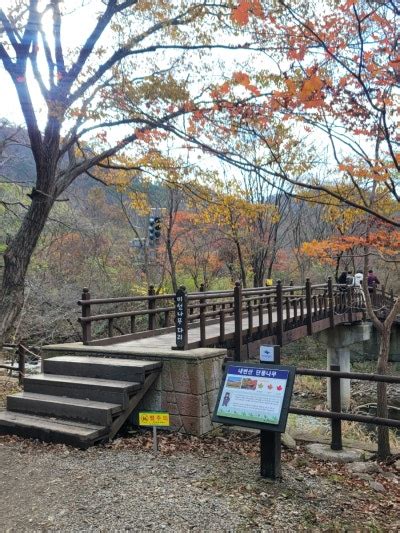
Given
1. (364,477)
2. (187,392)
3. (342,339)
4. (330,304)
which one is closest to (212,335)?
(187,392)

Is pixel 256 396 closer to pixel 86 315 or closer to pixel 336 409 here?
pixel 336 409

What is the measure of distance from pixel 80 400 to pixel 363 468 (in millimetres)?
3591

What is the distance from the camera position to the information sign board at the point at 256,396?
430 cm

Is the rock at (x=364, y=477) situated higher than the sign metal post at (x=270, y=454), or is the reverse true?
the sign metal post at (x=270, y=454)

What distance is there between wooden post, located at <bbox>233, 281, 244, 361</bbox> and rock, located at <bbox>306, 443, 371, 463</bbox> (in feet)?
12.1

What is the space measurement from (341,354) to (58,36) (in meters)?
16.2

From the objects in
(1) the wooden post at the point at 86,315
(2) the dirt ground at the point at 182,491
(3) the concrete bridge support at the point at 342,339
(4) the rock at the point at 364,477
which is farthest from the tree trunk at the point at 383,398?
(3) the concrete bridge support at the point at 342,339

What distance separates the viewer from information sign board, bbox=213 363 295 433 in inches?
169

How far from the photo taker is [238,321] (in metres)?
9.25

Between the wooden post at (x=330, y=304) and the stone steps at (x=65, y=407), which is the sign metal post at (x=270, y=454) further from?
the wooden post at (x=330, y=304)

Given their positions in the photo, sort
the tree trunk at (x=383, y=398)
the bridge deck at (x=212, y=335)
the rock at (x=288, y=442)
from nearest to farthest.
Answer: the rock at (x=288, y=442), the tree trunk at (x=383, y=398), the bridge deck at (x=212, y=335)

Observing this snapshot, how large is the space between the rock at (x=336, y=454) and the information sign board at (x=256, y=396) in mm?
1574

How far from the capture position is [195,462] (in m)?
5.07

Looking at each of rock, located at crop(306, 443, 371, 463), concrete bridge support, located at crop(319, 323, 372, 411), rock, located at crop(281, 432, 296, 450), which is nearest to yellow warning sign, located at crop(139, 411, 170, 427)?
rock, located at crop(281, 432, 296, 450)
